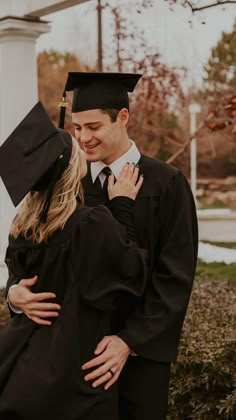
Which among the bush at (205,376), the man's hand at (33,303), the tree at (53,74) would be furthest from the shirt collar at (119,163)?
the tree at (53,74)

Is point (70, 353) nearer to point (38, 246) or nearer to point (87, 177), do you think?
point (38, 246)

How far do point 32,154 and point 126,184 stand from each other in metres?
0.36

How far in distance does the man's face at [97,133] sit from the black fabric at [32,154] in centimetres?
20

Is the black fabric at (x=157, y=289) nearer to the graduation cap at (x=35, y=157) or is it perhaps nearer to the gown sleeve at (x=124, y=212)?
the gown sleeve at (x=124, y=212)

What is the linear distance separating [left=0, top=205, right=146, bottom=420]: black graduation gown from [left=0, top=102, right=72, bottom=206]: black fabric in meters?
0.17

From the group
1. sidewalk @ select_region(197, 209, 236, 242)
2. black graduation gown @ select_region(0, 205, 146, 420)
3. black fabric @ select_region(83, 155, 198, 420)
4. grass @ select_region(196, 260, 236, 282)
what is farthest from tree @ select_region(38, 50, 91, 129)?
black graduation gown @ select_region(0, 205, 146, 420)

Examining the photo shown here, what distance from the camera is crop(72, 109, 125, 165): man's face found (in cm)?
286

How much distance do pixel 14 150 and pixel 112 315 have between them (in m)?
0.70

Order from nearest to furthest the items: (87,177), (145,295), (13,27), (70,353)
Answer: (70,353)
(145,295)
(87,177)
(13,27)

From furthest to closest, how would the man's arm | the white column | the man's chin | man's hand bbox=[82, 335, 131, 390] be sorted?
the white column < the man's chin < the man's arm < man's hand bbox=[82, 335, 131, 390]

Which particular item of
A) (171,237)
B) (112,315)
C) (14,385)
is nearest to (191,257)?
(171,237)

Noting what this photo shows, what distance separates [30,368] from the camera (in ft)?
8.48

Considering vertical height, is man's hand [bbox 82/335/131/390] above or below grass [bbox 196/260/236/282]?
above

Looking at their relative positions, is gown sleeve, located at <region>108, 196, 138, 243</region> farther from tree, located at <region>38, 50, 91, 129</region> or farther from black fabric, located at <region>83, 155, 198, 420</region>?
tree, located at <region>38, 50, 91, 129</region>
